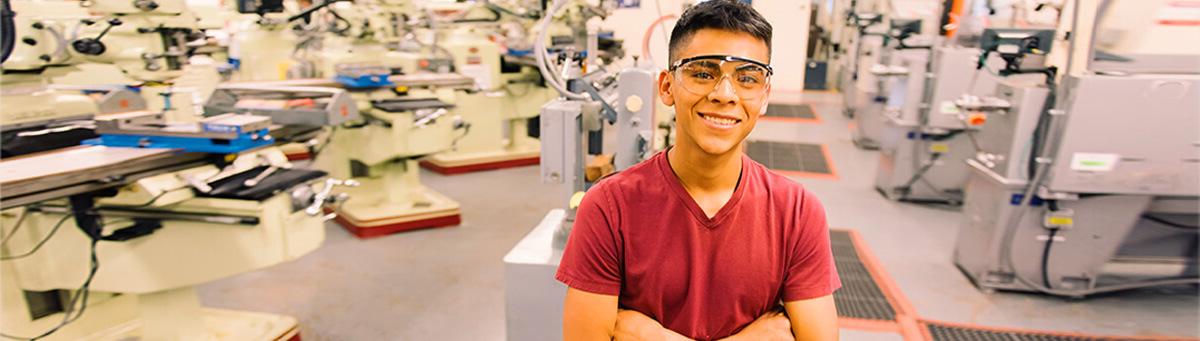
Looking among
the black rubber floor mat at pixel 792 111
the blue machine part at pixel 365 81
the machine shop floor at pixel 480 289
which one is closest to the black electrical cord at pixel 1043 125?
the machine shop floor at pixel 480 289

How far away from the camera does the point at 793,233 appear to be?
126 cm

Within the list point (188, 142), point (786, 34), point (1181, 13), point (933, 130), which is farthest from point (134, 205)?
point (786, 34)

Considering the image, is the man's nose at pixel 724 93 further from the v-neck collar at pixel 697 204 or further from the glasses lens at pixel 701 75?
the v-neck collar at pixel 697 204

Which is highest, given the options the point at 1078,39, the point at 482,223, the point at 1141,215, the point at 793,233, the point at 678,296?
the point at 1078,39

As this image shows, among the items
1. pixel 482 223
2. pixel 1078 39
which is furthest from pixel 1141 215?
pixel 482 223

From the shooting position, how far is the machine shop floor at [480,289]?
2.93 meters

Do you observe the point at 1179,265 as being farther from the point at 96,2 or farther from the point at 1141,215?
the point at 96,2

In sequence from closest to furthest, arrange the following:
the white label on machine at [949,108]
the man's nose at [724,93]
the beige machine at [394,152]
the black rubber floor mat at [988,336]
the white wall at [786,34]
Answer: the man's nose at [724,93]
the black rubber floor mat at [988,336]
the beige machine at [394,152]
the white label on machine at [949,108]
the white wall at [786,34]

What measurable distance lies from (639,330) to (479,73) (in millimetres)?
4343

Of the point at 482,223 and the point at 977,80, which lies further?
the point at 482,223

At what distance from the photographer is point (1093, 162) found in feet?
9.05

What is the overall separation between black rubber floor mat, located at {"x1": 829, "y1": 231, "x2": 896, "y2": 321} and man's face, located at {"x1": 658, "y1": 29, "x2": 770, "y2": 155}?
5.97 feet

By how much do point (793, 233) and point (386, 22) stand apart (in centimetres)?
388

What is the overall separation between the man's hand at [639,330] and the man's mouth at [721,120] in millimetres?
419
